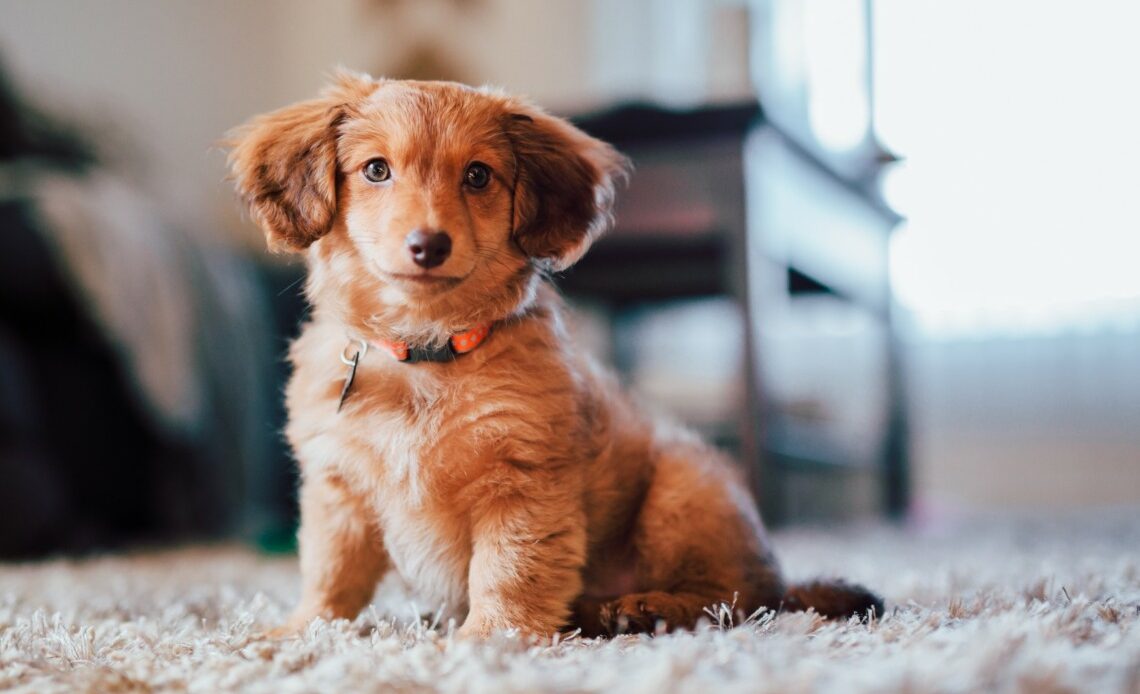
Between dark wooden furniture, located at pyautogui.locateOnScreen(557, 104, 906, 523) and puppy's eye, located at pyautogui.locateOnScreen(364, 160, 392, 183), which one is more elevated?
puppy's eye, located at pyautogui.locateOnScreen(364, 160, 392, 183)

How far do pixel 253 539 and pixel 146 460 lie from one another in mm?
337

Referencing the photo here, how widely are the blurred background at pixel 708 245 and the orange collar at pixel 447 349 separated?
3.70 ft

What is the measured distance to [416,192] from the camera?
1202mm

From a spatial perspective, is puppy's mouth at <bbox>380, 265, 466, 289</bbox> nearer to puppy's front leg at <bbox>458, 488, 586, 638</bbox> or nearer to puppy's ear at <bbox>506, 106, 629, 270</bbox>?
puppy's ear at <bbox>506, 106, 629, 270</bbox>

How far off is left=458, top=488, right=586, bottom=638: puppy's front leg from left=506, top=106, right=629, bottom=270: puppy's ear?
320mm

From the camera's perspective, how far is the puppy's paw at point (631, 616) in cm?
117

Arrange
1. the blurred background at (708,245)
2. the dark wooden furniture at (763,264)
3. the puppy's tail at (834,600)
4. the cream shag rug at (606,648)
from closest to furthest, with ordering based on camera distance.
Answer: the cream shag rug at (606,648) < the puppy's tail at (834,600) < the dark wooden furniture at (763,264) < the blurred background at (708,245)

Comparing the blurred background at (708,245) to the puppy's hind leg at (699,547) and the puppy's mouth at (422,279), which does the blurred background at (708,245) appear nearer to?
the puppy's hind leg at (699,547)

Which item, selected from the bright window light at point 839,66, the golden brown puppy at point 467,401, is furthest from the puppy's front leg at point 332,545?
the bright window light at point 839,66

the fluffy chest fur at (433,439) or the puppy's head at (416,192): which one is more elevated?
the puppy's head at (416,192)

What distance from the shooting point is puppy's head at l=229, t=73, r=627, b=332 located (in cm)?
122

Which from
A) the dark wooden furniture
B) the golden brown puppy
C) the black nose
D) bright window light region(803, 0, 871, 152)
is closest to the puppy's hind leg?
the golden brown puppy

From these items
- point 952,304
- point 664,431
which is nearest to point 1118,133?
point 952,304

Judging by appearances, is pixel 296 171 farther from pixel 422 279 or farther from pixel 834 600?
pixel 834 600
